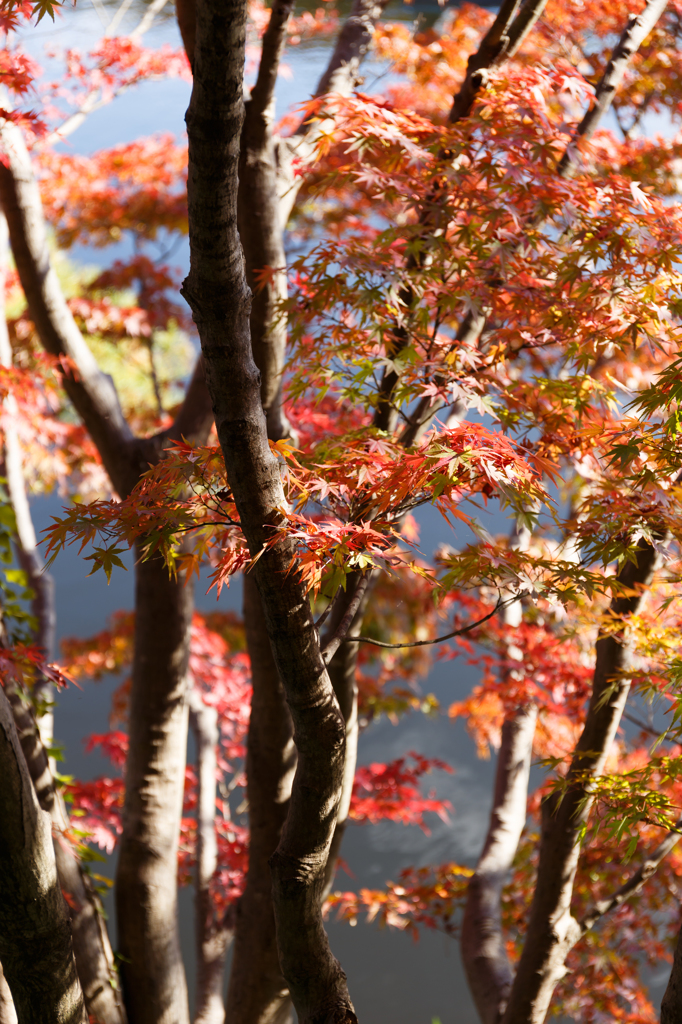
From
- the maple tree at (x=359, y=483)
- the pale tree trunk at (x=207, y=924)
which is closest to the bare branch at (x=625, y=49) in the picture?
the maple tree at (x=359, y=483)

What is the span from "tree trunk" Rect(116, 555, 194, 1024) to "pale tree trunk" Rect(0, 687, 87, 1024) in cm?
102

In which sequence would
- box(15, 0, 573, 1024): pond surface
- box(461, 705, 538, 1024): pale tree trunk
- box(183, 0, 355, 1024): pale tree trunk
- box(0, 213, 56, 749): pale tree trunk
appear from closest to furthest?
box(183, 0, 355, 1024): pale tree trunk
box(461, 705, 538, 1024): pale tree trunk
box(0, 213, 56, 749): pale tree trunk
box(15, 0, 573, 1024): pond surface

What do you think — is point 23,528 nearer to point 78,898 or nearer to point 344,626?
point 78,898

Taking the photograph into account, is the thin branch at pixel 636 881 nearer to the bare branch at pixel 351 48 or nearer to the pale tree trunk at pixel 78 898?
the pale tree trunk at pixel 78 898

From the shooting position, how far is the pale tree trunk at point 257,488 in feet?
3.34

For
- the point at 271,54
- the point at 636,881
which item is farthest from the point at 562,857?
the point at 271,54

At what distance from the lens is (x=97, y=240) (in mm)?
4863

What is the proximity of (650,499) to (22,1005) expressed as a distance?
1.68 metres

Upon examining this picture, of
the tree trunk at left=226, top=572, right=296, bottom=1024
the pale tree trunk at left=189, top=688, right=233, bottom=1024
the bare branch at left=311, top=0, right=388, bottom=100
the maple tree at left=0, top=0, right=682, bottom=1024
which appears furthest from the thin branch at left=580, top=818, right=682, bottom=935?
the bare branch at left=311, top=0, right=388, bottom=100

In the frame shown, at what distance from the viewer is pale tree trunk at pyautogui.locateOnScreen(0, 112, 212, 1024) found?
2.54 metres

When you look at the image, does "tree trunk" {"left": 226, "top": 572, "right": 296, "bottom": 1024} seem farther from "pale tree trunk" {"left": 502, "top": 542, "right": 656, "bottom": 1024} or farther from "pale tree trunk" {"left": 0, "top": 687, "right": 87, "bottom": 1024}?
"pale tree trunk" {"left": 0, "top": 687, "right": 87, "bottom": 1024}

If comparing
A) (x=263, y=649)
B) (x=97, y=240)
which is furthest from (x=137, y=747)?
(x=97, y=240)

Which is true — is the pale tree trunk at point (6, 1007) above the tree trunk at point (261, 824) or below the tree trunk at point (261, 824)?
below

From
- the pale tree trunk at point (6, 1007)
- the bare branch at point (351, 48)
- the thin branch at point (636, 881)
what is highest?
the bare branch at point (351, 48)
